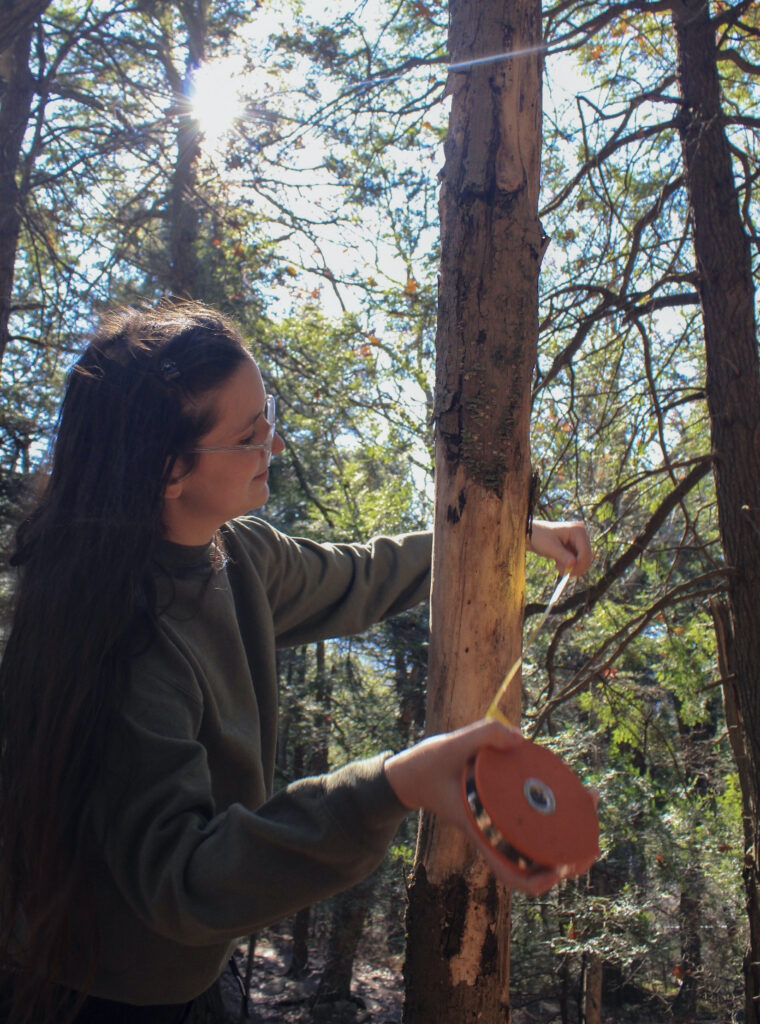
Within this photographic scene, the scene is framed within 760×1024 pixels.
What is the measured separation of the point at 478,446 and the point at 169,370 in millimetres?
750

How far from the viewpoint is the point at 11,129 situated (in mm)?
6078

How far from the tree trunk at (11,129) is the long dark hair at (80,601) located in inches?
205

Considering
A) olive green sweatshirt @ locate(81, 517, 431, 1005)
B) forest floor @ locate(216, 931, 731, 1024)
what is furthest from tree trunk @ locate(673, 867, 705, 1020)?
olive green sweatshirt @ locate(81, 517, 431, 1005)

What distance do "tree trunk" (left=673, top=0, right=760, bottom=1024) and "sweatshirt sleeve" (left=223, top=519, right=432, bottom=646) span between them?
2427 millimetres

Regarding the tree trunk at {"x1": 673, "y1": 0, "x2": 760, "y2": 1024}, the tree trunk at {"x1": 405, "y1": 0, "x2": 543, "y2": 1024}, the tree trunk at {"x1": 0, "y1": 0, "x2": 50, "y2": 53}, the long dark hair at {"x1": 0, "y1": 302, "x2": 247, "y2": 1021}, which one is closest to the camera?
the long dark hair at {"x1": 0, "y1": 302, "x2": 247, "y2": 1021}

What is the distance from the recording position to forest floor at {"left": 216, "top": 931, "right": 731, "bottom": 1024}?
916cm

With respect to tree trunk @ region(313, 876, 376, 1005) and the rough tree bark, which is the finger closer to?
the rough tree bark

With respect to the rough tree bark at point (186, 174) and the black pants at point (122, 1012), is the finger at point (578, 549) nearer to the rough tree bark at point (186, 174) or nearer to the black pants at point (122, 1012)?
the black pants at point (122, 1012)

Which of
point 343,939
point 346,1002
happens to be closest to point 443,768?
point 343,939

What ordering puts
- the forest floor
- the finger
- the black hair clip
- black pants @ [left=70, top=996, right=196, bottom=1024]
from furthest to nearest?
1. the forest floor
2. the finger
3. the black hair clip
4. black pants @ [left=70, top=996, right=196, bottom=1024]

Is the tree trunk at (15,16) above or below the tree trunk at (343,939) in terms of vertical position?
above

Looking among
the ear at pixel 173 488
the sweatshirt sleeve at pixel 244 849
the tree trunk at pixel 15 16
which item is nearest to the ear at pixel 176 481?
the ear at pixel 173 488

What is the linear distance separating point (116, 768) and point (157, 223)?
9711 millimetres

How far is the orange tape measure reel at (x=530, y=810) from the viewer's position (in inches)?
39.1
